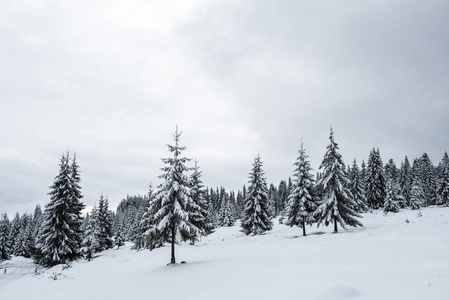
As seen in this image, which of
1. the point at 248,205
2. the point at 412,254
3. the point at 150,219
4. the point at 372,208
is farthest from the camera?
the point at 372,208

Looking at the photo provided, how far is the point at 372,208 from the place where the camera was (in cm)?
5084

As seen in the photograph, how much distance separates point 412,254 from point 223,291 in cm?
985

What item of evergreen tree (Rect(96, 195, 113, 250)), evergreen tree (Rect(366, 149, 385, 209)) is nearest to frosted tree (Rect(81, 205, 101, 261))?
evergreen tree (Rect(96, 195, 113, 250))

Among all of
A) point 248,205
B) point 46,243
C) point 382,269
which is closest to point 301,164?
point 248,205

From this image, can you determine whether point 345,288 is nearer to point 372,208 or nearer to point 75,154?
point 75,154

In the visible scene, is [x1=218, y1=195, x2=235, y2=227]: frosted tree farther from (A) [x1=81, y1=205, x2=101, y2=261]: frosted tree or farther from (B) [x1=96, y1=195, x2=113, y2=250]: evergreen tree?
(A) [x1=81, y1=205, x2=101, y2=261]: frosted tree

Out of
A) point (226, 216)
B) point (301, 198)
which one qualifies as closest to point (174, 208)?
point (301, 198)

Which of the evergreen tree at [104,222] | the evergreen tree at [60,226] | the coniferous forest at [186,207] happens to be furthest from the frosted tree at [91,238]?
the evergreen tree at [104,222]

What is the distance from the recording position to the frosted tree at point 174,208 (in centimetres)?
1878

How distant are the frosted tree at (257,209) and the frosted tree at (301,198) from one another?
5.45m

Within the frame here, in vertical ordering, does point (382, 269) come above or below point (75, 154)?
below

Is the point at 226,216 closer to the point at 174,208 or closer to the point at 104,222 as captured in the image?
the point at 104,222

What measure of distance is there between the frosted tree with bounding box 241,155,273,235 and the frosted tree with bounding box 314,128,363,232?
29.4ft

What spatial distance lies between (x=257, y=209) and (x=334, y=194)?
1190cm
